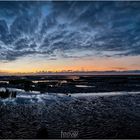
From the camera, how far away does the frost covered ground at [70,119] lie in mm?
6564

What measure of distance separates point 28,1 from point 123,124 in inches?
171

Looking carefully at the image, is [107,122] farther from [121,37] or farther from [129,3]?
[129,3]

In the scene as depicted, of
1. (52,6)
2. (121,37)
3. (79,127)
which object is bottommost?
(79,127)

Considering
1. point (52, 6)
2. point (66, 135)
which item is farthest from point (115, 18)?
point (66, 135)

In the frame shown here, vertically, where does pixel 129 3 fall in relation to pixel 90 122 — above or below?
above

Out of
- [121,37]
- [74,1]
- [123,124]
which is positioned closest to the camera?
[74,1]

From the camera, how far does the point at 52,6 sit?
5266mm

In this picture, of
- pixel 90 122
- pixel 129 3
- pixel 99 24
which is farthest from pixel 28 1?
pixel 90 122

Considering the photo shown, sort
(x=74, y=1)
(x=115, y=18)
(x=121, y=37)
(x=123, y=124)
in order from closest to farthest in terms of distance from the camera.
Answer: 1. (x=74, y=1)
2. (x=115, y=18)
3. (x=121, y=37)
4. (x=123, y=124)

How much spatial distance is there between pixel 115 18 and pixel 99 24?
0.40m

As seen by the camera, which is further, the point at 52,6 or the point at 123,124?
the point at 123,124

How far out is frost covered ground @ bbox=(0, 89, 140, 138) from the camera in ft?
21.5

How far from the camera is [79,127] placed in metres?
6.93

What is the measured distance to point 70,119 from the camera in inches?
301
